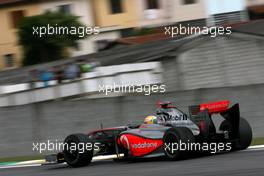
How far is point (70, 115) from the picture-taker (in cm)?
1939

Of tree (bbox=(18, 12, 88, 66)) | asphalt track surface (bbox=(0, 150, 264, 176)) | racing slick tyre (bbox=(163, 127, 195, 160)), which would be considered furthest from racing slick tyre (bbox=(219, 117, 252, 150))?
tree (bbox=(18, 12, 88, 66))

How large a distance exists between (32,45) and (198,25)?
11.8 metres

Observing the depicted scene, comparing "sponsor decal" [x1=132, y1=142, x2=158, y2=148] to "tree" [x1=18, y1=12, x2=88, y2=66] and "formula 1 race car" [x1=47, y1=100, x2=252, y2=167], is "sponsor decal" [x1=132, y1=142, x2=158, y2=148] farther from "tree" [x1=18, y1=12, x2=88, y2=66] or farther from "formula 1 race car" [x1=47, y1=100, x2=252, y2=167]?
"tree" [x1=18, y1=12, x2=88, y2=66]

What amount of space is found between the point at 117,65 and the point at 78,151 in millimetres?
14565

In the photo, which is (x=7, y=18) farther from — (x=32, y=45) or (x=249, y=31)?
(x=249, y=31)

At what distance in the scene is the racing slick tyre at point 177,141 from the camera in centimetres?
1126

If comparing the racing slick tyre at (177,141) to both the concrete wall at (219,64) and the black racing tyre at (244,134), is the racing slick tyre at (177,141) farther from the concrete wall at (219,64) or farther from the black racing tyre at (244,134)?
the concrete wall at (219,64)

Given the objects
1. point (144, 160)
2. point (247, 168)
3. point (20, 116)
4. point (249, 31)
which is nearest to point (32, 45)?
point (249, 31)

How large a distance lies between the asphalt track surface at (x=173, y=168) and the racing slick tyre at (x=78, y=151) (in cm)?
15

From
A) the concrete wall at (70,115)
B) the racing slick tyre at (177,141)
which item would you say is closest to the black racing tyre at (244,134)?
the racing slick tyre at (177,141)

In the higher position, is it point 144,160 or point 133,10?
point 133,10

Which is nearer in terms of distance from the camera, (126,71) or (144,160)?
(144,160)

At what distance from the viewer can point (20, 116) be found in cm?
1944

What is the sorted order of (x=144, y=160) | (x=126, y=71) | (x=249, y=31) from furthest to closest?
(x=249, y=31)
(x=126, y=71)
(x=144, y=160)
